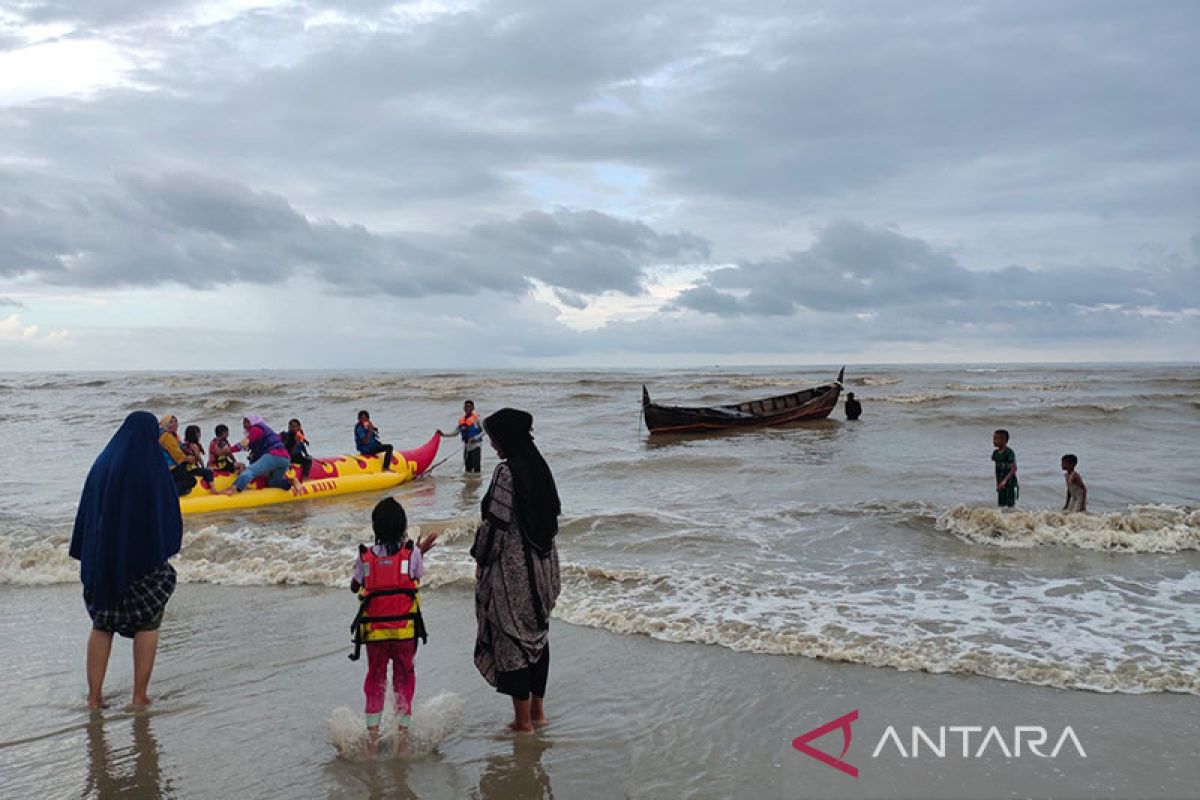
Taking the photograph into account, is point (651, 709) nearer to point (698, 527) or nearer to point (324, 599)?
point (324, 599)

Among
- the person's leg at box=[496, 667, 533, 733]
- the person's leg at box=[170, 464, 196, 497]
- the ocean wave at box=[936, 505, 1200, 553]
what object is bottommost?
the ocean wave at box=[936, 505, 1200, 553]

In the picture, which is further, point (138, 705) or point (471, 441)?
point (471, 441)

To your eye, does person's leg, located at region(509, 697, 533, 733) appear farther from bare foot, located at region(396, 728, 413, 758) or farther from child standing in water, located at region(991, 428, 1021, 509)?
child standing in water, located at region(991, 428, 1021, 509)

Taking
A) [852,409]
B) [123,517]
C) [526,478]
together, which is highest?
[526,478]

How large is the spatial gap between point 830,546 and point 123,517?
25.6 ft

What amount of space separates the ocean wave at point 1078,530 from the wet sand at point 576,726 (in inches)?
200

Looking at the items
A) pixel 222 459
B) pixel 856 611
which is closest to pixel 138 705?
pixel 856 611

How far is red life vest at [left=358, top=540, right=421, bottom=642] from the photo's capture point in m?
4.28

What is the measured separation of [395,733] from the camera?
439cm

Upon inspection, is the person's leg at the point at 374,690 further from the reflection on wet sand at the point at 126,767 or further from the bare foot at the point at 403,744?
the reflection on wet sand at the point at 126,767

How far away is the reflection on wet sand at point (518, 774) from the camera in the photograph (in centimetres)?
395

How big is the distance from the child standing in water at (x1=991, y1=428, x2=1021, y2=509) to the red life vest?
32.6ft

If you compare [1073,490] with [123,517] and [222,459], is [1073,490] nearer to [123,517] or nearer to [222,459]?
[123,517]

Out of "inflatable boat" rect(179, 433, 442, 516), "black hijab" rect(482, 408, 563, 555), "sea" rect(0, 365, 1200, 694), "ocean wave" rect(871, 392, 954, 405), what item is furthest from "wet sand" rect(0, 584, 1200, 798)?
"ocean wave" rect(871, 392, 954, 405)
